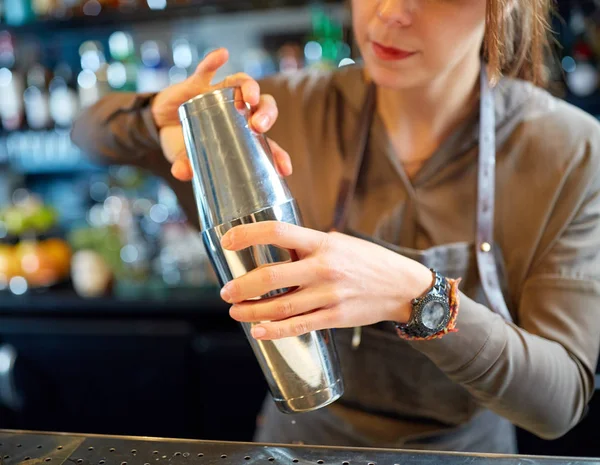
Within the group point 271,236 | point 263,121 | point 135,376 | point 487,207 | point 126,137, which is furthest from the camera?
point 135,376

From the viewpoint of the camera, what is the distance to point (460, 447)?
102 centimetres

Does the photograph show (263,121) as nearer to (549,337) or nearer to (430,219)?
(430,219)

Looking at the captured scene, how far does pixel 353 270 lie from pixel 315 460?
0.21 meters

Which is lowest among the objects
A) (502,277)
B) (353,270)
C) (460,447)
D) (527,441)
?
(527,441)

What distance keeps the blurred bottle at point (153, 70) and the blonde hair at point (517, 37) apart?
1710 mm

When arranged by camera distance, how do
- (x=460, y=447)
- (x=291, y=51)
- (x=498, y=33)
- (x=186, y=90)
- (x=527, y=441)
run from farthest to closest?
(x=291, y=51)
(x=527, y=441)
(x=460, y=447)
(x=186, y=90)
(x=498, y=33)

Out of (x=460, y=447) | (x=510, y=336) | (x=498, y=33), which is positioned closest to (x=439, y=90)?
(x=498, y=33)

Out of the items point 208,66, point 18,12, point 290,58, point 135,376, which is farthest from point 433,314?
point 18,12

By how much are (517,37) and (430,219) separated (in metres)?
0.33

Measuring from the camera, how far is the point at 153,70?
2.45m

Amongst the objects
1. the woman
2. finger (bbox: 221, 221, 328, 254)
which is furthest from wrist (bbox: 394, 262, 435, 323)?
finger (bbox: 221, 221, 328, 254)

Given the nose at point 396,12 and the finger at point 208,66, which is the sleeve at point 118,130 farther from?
the nose at point 396,12

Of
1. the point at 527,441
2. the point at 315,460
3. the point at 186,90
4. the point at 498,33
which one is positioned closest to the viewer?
the point at 315,460

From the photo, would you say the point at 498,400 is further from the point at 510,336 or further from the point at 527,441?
the point at 527,441
